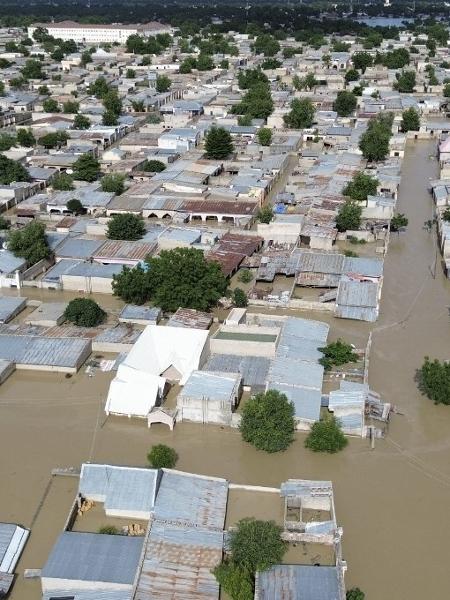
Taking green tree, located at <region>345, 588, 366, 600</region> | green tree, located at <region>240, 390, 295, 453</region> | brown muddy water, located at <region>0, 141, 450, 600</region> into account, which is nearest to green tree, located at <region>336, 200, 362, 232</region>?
brown muddy water, located at <region>0, 141, 450, 600</region>

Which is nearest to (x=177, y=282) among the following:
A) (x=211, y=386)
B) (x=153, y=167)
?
(x=211, y=386)

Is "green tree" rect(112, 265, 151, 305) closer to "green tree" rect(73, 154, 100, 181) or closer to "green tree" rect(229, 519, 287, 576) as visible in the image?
"green tree" rect(229, 519, 287, 576)

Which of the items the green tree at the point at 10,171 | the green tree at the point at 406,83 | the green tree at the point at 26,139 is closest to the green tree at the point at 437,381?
the green tree at the point at 10,171

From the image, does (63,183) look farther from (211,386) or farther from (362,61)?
(362,61)

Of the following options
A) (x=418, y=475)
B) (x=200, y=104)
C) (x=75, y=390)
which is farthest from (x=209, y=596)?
(x=200, y=104)

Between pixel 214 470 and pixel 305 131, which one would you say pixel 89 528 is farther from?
pixel 305 131

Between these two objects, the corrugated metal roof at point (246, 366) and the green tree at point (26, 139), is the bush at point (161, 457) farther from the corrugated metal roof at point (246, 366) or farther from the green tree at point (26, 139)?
the green tree at point (26, 139)
